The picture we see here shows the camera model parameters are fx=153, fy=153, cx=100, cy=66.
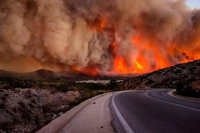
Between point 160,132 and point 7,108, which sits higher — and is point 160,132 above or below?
below

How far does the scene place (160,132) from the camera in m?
3.77

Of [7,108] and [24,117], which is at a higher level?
[7,108]

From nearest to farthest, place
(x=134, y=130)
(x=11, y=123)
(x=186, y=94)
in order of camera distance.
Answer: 1. (x=134, y=130)
2. (x=11, y=123)
3. (x=186, y=94)

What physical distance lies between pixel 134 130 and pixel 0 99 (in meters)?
4.75

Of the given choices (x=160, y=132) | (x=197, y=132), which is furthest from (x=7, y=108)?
(x=197, y=132)

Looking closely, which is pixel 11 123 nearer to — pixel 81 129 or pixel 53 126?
pixel 53 126

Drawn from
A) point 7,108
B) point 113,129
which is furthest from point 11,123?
point 113,129

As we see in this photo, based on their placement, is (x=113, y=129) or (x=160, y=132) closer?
(x=160, y=132)

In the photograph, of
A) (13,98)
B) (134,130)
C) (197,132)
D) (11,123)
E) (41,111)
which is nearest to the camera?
(197,132)

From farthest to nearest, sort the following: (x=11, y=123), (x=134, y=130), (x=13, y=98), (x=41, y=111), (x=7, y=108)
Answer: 1. (x=41, y=111)
2. (x=13, y=98)
3. (x=7, y=108)
4. (x=11, y=123)
5. (x=134, y=130)

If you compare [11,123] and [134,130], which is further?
[11,123]

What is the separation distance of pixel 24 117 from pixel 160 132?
14.9 ft

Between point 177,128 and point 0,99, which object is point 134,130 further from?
point 0,99

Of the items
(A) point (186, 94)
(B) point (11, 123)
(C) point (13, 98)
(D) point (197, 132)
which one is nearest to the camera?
(D) point (197, 132)
